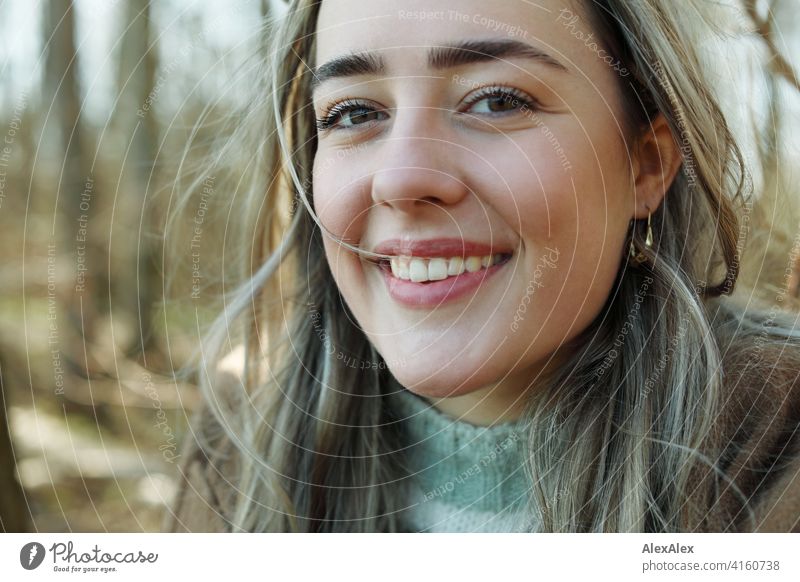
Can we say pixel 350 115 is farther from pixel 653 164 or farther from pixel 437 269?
pixel 653 164

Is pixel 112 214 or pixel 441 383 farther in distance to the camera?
pixel 112 214

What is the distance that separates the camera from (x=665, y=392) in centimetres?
62

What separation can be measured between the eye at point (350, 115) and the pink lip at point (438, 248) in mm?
104

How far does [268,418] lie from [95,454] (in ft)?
1.09

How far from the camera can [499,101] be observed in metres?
0.57

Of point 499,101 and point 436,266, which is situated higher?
point 499,101

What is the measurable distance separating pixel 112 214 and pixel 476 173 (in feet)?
2.04

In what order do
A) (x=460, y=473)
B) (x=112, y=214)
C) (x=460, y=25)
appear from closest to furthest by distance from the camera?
(x=460, y=25)
(x=460, y=473)
(x=112, y=214)

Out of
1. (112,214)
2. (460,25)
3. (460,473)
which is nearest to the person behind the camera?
(460,25)

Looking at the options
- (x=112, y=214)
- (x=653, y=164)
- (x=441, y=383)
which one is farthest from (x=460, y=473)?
(x=112, y=214)

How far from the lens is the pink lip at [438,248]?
0.59 metres

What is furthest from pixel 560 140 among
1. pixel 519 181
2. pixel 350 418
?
pixel 350 418

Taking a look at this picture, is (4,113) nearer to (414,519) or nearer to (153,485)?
(153,485)
